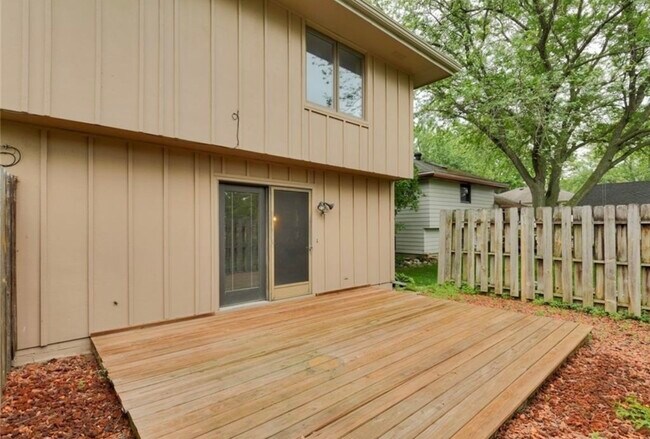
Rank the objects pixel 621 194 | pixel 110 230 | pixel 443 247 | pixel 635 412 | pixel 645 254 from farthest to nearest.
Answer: pixel 621 194, pixel 443 247, pixel 645 254, pixel 110 230, pixel 635 412

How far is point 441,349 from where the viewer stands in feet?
10.5

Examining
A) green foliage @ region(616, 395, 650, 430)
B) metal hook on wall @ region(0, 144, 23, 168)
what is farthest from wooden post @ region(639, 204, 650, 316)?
metal hook on wall @ region(0, 144, 23, 168)

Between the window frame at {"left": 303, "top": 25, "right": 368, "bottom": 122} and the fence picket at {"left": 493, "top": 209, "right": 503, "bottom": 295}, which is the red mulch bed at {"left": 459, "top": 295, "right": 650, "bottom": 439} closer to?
the fence picket at {"left": 493, "top": 209, "right": 503, "bottom": 295}

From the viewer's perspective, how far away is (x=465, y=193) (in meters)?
14.2

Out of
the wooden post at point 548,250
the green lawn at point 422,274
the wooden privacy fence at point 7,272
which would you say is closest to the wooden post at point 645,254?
the wooden post at point 548,250

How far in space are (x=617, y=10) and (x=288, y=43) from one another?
9864mm

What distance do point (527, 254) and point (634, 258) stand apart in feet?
4.69

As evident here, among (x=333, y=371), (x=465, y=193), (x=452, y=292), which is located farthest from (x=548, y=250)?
(x=465, y=193)

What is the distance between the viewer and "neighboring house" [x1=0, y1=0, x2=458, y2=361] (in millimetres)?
3223

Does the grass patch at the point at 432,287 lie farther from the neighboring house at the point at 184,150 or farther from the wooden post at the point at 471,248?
the neighboring house at the point at 184,150

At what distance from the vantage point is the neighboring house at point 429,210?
12422mm

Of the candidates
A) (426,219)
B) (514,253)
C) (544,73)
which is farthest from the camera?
(426,219)

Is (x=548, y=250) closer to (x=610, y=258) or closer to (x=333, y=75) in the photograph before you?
(x=610, y=258)

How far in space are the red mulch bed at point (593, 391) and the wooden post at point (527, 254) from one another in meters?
1.51
